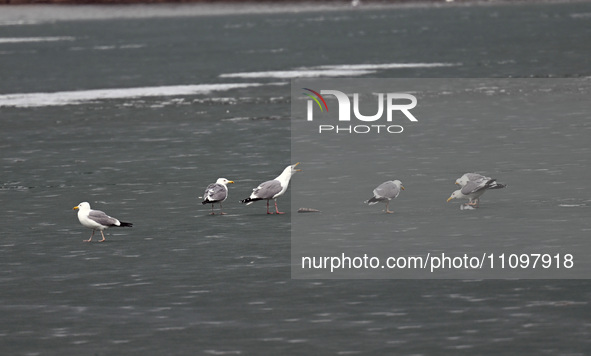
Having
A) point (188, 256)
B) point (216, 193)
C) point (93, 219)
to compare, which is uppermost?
point (216, 193)

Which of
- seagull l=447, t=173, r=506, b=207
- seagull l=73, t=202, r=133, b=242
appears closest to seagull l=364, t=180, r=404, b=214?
seagull l=447, t=173, r=506, b=207

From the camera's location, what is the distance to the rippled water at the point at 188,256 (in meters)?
12.1

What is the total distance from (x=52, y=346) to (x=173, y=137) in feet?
51.1

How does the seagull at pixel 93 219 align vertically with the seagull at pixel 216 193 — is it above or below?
below

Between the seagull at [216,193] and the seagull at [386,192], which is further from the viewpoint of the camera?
the seagull at [216,193]

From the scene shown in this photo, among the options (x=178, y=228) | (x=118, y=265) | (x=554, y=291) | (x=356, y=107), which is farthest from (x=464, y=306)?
(x=356, y=107)

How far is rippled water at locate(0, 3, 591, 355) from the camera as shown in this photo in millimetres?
12062

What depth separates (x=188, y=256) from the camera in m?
15.6

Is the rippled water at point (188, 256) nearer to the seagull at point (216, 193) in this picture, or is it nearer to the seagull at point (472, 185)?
the seagull at point (216, 193)

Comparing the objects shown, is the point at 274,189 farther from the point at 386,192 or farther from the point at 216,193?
the point at 386,192

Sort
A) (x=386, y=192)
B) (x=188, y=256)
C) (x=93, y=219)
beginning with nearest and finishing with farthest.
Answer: (x=188, y=256) → (x=93, y=219) → (x=386, y=192)

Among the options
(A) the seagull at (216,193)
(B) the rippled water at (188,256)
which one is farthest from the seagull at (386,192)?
(A) the seagull at (216,193)

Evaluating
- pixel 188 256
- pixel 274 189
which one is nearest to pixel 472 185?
pixel 274 189

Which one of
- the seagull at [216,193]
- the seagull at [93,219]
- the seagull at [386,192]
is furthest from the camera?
the seagull at [216,193]
